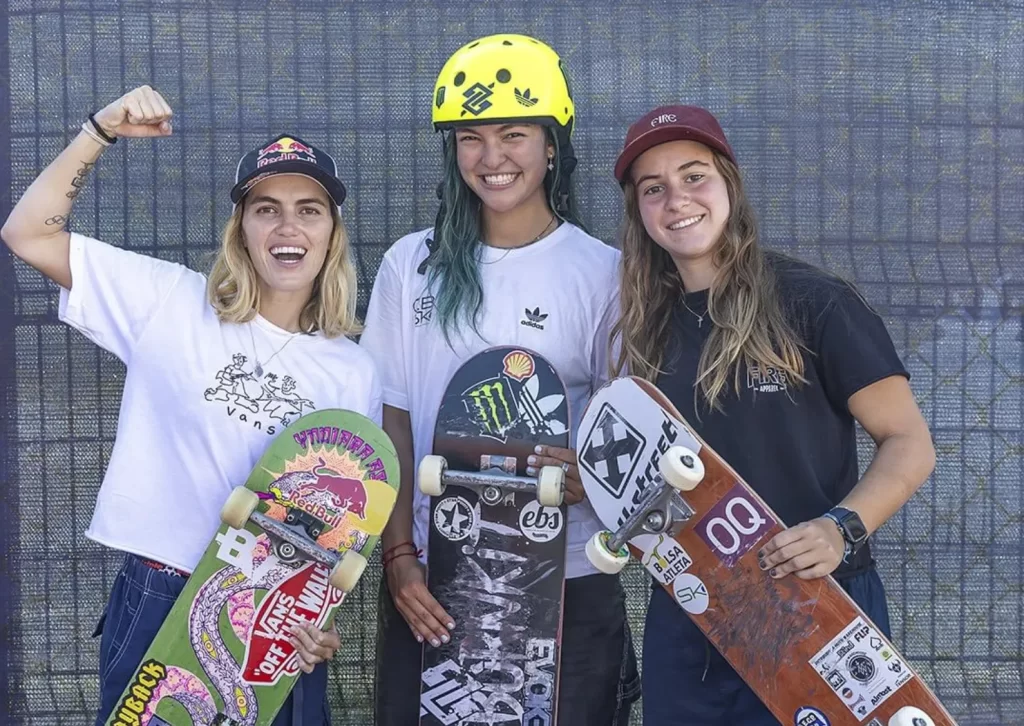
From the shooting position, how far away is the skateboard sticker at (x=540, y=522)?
2.25 metres

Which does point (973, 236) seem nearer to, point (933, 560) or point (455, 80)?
point (933, 560)

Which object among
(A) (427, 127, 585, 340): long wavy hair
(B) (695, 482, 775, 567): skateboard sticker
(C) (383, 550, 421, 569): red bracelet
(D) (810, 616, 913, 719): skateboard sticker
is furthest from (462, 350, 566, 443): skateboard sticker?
(D) (810, 616, 913, 719): skateboard sticker

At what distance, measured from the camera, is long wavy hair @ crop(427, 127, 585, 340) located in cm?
227

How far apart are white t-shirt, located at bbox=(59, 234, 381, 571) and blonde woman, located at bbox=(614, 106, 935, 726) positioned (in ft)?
2.80

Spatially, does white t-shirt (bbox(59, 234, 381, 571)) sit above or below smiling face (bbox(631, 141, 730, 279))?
below

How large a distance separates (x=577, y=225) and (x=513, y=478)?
70 cm

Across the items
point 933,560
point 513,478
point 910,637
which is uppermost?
point 513,478

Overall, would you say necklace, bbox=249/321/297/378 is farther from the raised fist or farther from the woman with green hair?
the raised fist

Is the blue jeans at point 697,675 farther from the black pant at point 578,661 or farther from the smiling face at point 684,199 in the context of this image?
the smiling face at point 684,199

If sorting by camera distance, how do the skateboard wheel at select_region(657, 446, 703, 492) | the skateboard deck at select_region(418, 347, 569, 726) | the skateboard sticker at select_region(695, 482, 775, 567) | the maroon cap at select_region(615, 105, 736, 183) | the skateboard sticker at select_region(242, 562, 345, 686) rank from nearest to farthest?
the skateboard wheel at select_region(657, 446, 703, 492), the skateboard sticker at select_region(695, 482, 775, 567), the maroon cap at select_region(615, 105, 736, 183), the skateboard sticker at select_region(242, 562, 345, 686), the skateboard deck at select_region(418, 347, 569, 726)

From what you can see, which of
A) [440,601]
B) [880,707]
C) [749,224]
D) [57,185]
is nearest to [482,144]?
[749,224]

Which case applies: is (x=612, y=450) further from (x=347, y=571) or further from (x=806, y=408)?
(x=347, y=571)

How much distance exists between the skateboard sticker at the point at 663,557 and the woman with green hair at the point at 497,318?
0.81 ft

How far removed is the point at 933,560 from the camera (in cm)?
305
